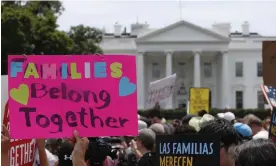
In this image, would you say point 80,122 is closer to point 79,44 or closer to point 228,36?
point 79,44

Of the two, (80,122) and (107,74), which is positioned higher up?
(107,74)

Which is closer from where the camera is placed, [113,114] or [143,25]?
[113,114]

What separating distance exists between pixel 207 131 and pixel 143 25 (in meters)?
76.8

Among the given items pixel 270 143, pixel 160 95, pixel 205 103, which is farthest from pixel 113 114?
pixel 205 103

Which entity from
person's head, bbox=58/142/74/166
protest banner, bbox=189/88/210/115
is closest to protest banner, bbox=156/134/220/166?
person's head, bbox=58/142/74/166

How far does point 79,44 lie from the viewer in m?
51.8

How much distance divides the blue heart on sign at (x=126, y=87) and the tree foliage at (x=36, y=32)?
33746 mm

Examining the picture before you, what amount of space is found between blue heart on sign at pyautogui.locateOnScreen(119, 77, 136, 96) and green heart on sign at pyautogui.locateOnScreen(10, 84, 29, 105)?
1.62 ft

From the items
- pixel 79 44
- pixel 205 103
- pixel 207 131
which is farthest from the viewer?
pixel 79 44

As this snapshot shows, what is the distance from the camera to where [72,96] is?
347cm

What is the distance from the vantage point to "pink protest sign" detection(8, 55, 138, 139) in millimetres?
3400

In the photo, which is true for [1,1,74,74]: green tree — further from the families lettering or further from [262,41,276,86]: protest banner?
the families lettering

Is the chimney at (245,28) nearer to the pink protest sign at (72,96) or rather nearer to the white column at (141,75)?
the white column at (141,75)

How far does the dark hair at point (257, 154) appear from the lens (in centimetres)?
236
